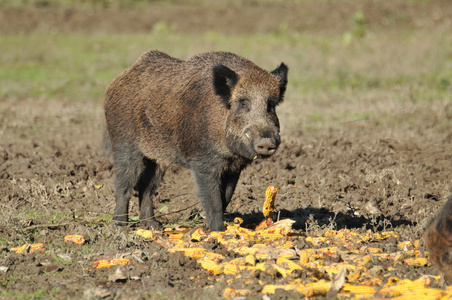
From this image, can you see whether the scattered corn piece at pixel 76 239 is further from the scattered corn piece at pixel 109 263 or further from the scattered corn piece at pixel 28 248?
the scattered corn piece at pixel 109 263

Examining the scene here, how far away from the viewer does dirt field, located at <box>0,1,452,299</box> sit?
526 cm

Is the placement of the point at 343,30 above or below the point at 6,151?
above

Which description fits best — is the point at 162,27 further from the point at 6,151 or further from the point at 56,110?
the point at 6,151

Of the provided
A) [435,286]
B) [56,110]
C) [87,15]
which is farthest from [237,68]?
[87,15]

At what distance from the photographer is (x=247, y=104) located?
6.14 meters

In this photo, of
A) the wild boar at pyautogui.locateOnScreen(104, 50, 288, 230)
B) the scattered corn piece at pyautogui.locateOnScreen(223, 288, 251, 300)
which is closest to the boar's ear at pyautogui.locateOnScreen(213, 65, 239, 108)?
the wild boar at pyautogui.locateOnScreen(104, 50, 288, 230)

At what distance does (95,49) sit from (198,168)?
14259 mm

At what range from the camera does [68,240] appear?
20.0 ft

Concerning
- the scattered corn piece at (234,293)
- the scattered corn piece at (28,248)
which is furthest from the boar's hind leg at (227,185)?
the scattered corn piece at (234,293)

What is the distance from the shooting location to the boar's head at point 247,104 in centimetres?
591

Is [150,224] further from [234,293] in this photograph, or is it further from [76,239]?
[234,293]

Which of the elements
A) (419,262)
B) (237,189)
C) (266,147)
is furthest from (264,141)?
(237,189)

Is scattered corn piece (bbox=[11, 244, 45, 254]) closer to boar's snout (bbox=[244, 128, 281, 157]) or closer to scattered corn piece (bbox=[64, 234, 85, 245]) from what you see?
scattered corn piece (bbox=[64, 234, 85, 245])

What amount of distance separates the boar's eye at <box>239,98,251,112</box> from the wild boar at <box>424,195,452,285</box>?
200 cm
